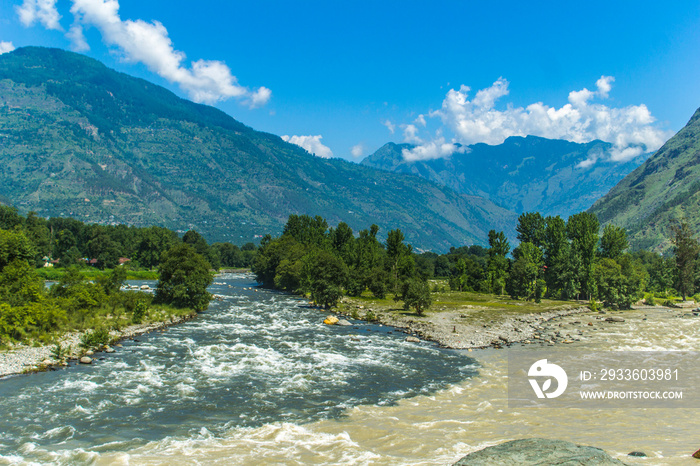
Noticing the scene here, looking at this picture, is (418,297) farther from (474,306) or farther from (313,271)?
(313,271)

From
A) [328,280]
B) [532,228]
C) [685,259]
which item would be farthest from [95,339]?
[685,259]

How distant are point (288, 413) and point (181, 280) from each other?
142ft

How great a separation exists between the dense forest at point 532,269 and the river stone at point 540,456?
61.6 m

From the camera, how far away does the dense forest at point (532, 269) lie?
85875 millimetres

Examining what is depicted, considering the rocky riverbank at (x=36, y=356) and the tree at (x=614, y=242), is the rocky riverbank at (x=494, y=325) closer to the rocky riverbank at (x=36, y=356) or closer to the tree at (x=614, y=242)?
the tree at (x=614, y=242)

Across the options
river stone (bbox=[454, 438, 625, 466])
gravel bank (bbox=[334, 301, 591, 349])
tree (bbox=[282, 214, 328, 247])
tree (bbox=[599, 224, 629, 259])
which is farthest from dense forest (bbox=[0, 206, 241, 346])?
tree (bbox=[599, 224, 629, 259])

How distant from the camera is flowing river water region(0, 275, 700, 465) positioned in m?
20.2

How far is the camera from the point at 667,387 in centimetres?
3138

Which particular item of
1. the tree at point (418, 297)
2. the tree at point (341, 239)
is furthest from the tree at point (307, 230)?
the tree at point (418, 297)

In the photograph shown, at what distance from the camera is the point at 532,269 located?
9331 cm

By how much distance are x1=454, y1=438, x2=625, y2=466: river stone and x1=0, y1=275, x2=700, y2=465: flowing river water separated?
795cm

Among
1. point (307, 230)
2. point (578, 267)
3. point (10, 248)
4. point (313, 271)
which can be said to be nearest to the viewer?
point (10, 248)

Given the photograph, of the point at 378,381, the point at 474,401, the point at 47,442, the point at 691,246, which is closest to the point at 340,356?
the point at 378,381

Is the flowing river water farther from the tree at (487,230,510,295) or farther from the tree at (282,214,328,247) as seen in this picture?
the tree at (282,214,328,247)
